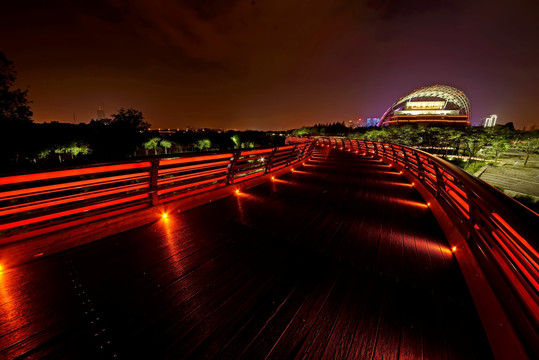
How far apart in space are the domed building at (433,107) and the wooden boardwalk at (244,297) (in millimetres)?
100469

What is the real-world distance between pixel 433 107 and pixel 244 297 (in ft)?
378

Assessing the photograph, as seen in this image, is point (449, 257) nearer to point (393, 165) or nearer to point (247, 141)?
point (393, 165)

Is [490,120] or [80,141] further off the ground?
[490,120]

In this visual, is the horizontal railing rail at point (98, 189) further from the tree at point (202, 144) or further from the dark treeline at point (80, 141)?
the tree at point (202, 144)

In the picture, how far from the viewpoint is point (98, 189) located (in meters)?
3.34

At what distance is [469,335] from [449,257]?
1.34 metres

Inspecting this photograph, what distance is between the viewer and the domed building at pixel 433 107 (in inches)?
3243

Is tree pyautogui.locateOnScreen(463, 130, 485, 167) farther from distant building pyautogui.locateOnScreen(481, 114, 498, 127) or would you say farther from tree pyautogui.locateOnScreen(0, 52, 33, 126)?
distant building pyautogui.locateOnScreen(481, 114, 498, 127)

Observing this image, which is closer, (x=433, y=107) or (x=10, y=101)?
(x=10, y=101)

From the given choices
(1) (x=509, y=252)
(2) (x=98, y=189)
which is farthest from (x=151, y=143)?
(1) (x=509, y=252)

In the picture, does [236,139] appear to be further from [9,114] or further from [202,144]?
[9,114]

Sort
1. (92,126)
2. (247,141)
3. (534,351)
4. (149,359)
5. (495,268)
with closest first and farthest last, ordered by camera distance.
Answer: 1. (534,351)
2. (149,359)
3. (495,268)
4. (92,126)
5. (247,141)

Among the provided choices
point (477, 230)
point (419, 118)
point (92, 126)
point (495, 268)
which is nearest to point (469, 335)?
point (495, 268)

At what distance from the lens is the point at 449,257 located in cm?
286
